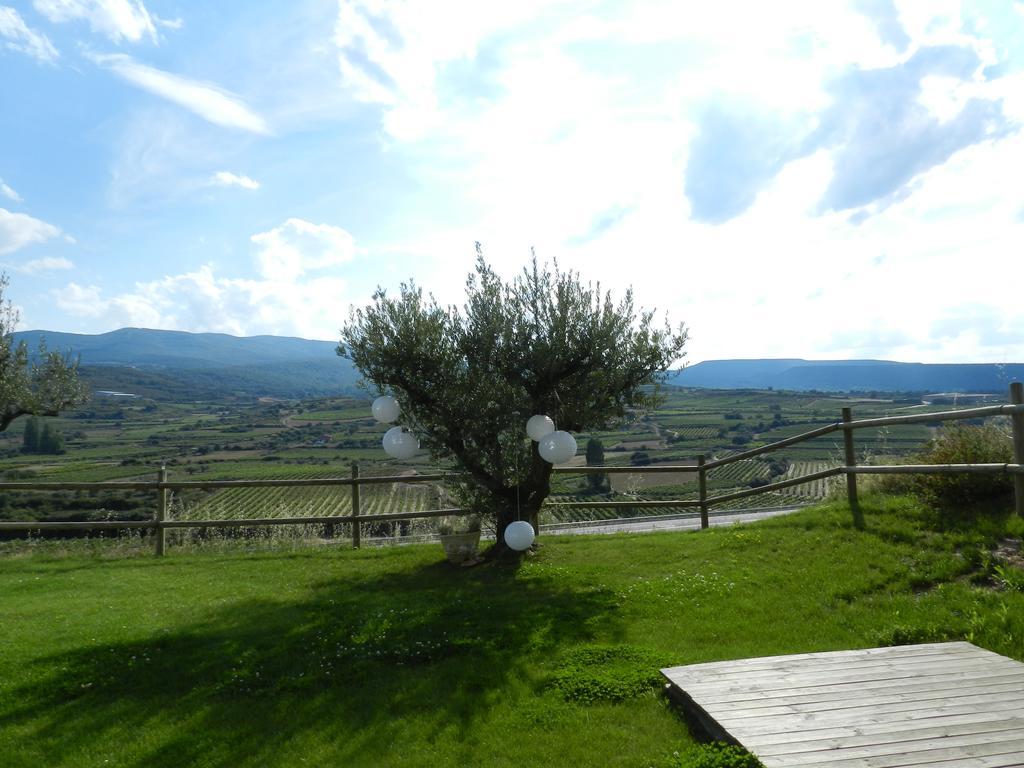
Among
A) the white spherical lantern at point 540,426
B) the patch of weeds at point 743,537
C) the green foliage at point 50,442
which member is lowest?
the green foliage at point 50,442

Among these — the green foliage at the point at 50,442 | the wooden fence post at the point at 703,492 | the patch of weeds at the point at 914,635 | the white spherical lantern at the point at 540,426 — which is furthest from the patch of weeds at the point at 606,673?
the green foliage at the point at 50,442

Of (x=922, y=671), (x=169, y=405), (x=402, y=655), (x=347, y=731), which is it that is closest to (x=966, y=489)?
(x=922, y=671)

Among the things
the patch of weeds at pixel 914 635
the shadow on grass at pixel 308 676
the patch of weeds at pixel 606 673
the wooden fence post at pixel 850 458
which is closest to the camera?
the shadow on grass at pixel 308 676

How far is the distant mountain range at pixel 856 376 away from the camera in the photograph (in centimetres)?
3858

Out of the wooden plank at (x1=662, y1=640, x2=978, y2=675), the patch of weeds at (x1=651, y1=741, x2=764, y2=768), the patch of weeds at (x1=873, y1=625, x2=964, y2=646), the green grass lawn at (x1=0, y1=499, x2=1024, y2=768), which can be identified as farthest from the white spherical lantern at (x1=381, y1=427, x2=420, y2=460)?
the patch of weeds at (x1=651, y1=741, x2=764, y2=768)

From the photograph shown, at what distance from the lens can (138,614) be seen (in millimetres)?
9047

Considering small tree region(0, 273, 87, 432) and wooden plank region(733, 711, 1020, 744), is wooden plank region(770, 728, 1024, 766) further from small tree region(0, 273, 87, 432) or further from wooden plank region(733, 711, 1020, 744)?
small tree region(0, 273, 87, 432)

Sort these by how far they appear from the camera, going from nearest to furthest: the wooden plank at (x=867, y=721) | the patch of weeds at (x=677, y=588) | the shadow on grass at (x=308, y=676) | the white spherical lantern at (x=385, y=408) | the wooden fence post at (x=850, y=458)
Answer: the wooden plank at (x=867, y=721) → the shadow on grass at (x=308, y=676) → the patch of weeds at (x=677, y=588) → the wooden fence post at (x=850, y=458) → the white spherical lantern at (x=385, y=408)

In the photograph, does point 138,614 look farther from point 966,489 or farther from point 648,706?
point 966,489

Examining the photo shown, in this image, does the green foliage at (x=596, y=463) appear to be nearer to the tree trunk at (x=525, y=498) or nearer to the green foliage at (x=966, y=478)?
the tree trunk at (x=525, y=498)

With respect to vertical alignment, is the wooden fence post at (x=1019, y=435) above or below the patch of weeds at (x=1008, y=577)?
above

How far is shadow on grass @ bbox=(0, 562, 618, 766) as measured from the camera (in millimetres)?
5328

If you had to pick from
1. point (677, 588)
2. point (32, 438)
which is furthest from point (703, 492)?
point (32, 438)

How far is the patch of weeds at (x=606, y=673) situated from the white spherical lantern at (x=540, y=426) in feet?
12.7
